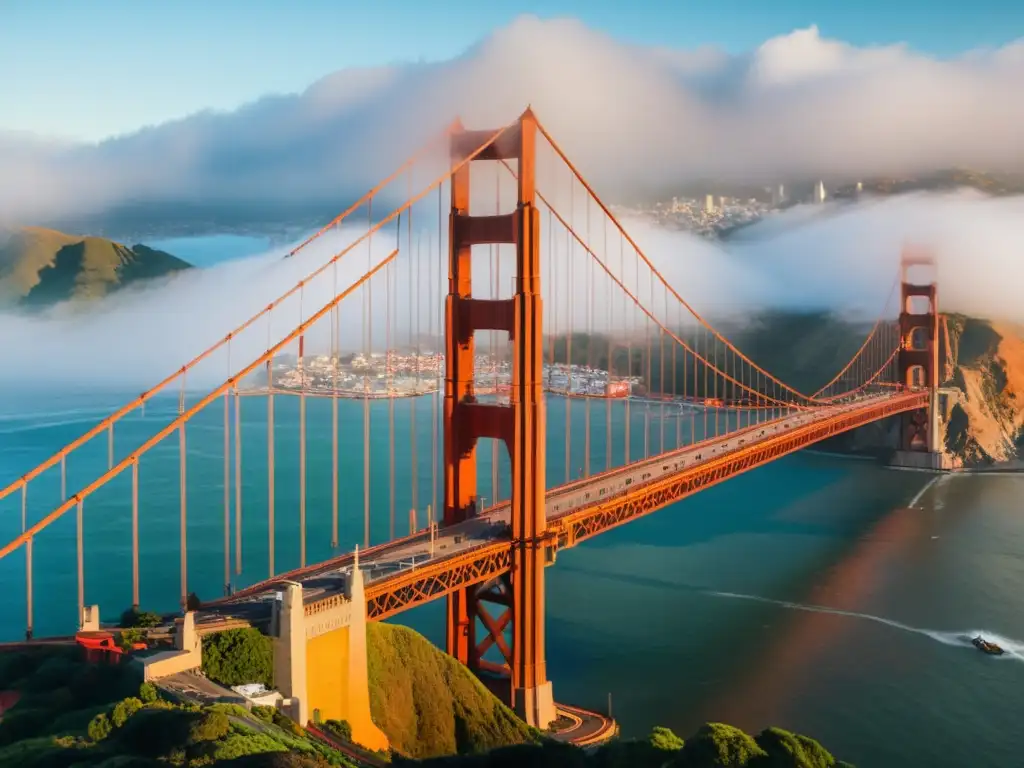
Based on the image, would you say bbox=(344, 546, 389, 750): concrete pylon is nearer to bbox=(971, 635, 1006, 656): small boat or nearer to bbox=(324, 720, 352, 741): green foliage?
bbox=(324, 720, 352, 741): green foliage

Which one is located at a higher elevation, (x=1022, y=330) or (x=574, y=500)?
(x=1022, y=330)

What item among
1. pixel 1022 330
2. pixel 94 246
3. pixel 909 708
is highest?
pixel 94 246

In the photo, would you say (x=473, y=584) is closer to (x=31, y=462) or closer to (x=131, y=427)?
(x=31, y=462)

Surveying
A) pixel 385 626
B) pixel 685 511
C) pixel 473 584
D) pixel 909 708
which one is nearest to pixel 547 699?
pixel 473 584

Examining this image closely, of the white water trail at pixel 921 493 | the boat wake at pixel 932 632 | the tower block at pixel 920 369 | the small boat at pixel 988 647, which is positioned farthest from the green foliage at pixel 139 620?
the tower block at pixel 920 369

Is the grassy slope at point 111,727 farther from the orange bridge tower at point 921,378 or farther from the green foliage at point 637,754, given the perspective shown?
the orange bridge tower at point 921,378

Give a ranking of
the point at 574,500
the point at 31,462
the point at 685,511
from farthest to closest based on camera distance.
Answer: the point at 31,462 → the point at 685,511 → the point at 574,500

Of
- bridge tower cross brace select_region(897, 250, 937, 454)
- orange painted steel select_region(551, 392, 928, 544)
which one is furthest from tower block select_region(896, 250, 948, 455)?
orange painted steel select_region(551, 392, 928, 544)
